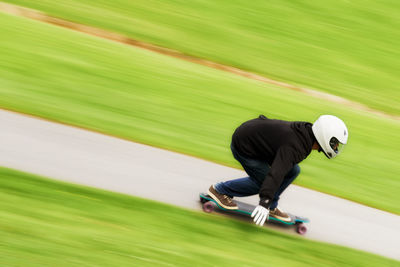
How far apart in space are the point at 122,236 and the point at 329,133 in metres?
2.65

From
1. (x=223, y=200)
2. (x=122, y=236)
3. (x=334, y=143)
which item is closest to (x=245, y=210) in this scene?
(x=223, y=200)

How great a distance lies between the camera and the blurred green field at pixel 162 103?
351 inches

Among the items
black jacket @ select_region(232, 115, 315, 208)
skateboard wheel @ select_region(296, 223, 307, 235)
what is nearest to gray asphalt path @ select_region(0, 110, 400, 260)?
skateboard wheel @ select_region(296, 223, 307, 235)

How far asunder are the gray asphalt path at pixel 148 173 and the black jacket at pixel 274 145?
3.69ft

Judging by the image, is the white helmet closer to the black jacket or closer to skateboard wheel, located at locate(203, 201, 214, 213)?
the black jacket

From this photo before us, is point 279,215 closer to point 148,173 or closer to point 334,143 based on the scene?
point 334,143

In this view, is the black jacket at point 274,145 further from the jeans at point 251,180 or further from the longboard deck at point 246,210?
the longboard deck at point 246,210

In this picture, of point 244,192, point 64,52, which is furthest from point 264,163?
point 64,52

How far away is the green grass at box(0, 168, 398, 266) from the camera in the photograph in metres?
5.18

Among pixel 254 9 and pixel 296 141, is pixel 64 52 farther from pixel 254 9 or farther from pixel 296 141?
pixel 254 9

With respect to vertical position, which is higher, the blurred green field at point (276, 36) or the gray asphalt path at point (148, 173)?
the blurred green field at point (276, 36)

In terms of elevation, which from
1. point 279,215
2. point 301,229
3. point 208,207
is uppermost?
point 208,207

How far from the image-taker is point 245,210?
6.96m

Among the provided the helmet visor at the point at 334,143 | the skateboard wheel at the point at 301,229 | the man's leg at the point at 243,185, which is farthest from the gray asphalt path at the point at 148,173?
the helmet visor at the point at 334,143
